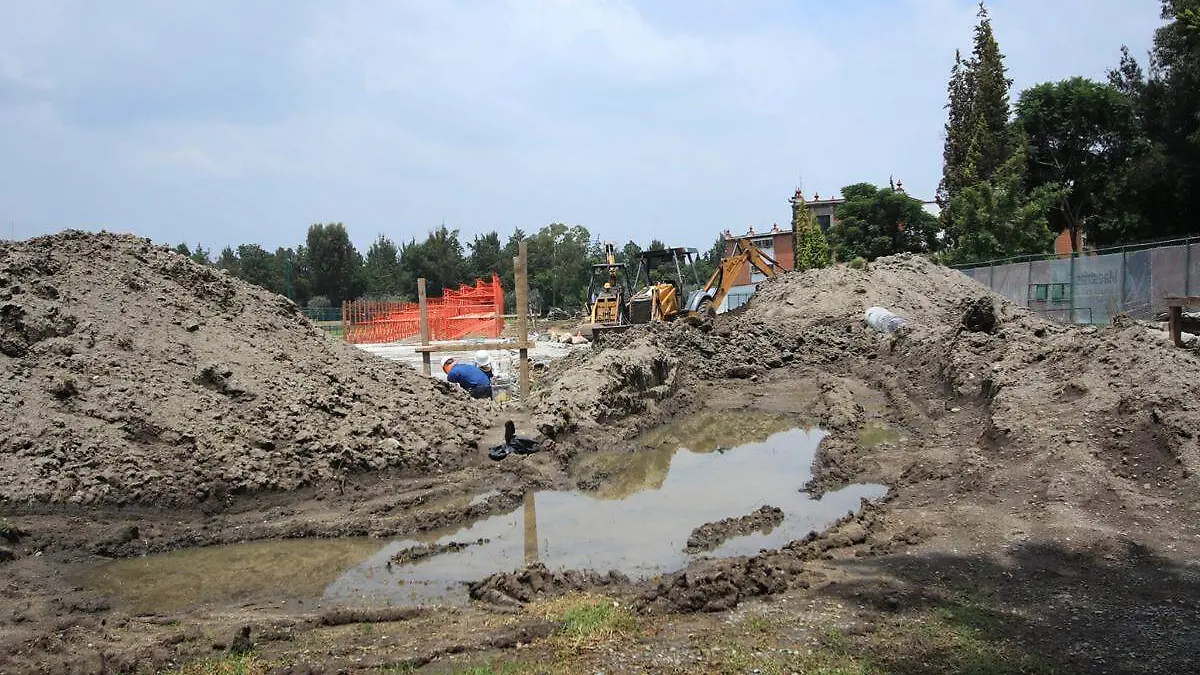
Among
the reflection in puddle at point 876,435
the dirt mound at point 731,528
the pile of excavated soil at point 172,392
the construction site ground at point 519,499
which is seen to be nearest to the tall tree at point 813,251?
the construction site ground at point 519,499

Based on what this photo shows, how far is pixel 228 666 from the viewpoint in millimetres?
4496

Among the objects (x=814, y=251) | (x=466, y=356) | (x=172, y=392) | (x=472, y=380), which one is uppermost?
(x=814, y=251)

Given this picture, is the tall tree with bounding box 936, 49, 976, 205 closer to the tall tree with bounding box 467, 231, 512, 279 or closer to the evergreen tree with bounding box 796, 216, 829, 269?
the evergreen tree with bounding box 796, 216, 829, 269

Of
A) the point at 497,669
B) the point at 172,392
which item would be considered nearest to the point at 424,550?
the point at 497,669

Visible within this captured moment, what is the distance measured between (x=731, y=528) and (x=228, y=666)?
4282 millimetres

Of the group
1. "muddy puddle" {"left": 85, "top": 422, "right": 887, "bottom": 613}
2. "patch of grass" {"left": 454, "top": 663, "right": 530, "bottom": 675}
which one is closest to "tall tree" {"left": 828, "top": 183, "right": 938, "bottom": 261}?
"muddy puddle" {"left": 85, "top": 422, "right": 887, "bottom": 613}

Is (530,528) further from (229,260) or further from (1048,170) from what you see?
(229,260)

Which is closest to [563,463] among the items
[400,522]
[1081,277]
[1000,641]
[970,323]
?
[400,522]

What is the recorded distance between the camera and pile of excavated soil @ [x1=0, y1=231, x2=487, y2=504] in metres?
7.63

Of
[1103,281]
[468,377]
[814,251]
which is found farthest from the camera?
[814,251]

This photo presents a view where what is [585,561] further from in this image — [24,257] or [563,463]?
[24,257]

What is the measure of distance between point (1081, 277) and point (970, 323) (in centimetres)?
838

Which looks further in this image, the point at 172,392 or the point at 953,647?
the point at 172,392

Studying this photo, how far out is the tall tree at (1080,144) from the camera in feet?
111
